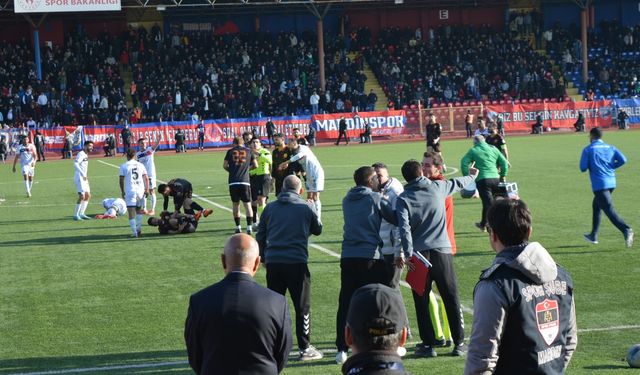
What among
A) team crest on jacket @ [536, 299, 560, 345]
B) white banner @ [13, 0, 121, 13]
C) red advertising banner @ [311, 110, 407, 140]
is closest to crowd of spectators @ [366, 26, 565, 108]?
red advertising banner @ [311, 110, 407, 140]

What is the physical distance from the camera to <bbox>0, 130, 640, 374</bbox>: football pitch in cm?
1051

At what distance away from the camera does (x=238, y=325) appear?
227 inches

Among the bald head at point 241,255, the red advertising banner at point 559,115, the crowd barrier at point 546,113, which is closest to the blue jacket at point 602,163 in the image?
the bald head at point 241,255

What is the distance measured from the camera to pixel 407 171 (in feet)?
34.7

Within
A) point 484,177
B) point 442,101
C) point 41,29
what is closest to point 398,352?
point 484,177

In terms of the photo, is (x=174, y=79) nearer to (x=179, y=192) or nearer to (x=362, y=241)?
(x=179, y=192)

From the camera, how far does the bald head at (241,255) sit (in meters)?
5.96

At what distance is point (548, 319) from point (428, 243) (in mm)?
5139

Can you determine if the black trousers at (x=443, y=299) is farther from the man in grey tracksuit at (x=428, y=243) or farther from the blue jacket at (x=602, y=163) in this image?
the blue jacket at (x=602, y=163)

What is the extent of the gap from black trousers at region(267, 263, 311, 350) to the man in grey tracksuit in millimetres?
1066

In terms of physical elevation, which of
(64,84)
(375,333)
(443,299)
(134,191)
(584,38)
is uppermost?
(584,38)

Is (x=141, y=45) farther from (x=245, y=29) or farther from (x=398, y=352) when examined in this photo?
(x=398, y=352)

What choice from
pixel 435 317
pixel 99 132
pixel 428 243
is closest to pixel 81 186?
pixel 435 317

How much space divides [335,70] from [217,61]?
7365mm
